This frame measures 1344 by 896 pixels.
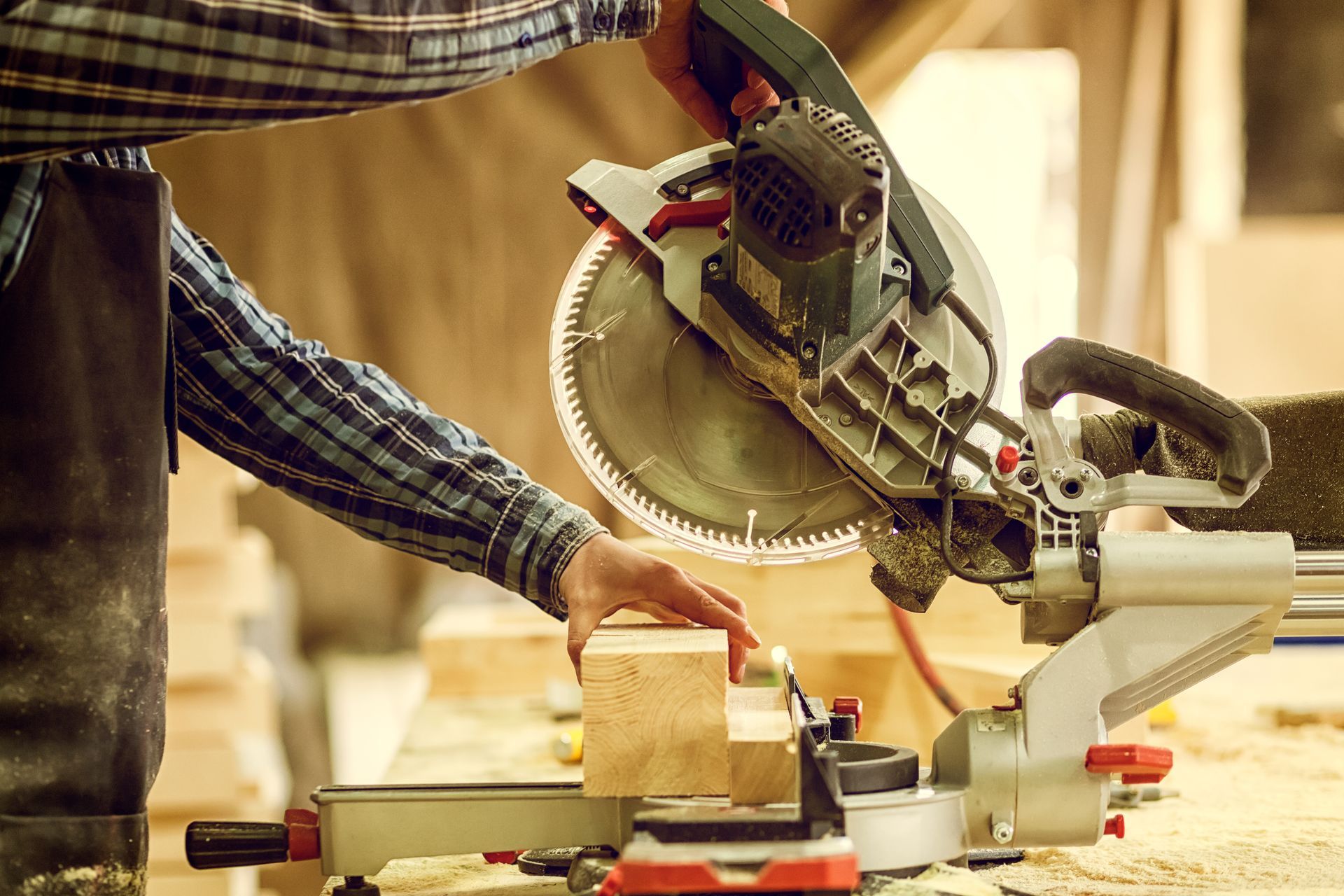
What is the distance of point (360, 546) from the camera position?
3.26 meters

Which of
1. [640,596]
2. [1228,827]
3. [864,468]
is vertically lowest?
[1228,827]

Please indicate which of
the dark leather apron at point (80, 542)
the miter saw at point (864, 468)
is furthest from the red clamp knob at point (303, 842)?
the dark leather apron at point (80, 542)

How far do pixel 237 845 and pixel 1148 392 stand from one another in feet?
2.91

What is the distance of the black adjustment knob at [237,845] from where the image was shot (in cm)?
96

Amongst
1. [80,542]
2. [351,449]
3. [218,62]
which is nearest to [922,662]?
[351,449]

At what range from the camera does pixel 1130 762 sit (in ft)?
2.89

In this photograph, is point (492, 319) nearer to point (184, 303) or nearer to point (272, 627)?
point (272, 627)

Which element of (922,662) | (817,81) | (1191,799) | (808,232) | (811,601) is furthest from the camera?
(811,601)

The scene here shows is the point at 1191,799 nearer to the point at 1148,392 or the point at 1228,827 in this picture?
the point at 1228,827

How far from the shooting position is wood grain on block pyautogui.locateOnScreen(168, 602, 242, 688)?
2514 millimetres

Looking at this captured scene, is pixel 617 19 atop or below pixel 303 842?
atop

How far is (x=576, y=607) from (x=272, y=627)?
91.0 inches

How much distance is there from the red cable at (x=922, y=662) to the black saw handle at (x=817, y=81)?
0.90m

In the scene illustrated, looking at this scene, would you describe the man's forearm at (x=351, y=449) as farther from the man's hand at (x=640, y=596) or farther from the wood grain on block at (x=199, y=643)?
the wood grain on block at (x=199, y=643)
